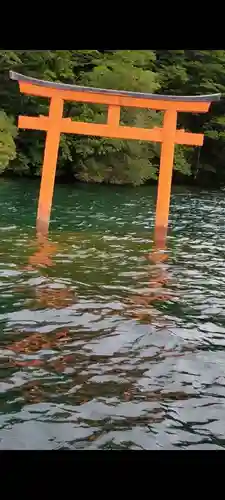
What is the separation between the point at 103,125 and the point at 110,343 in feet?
26.3

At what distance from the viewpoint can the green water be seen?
4719 mm

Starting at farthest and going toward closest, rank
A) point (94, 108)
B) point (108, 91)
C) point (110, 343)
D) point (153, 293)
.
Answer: point (94, 108), point (108, 91), point (153, 293), point (110, 343)

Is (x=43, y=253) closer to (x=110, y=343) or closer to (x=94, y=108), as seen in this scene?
(x=110, y=343)

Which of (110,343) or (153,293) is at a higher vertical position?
(153,293)

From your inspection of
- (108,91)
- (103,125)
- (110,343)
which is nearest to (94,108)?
(103,125)

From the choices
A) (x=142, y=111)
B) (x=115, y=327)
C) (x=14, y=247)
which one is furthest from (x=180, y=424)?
(x=142, y=111)

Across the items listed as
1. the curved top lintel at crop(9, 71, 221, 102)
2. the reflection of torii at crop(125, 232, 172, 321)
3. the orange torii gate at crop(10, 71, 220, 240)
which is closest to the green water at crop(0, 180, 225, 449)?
the reflection of torii at crop(125, 232, 172, 321)

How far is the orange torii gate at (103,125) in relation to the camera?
13.5m

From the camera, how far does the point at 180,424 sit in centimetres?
483

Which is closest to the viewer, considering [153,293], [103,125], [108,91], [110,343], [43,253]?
[110,343]

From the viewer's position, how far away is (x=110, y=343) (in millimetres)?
6562

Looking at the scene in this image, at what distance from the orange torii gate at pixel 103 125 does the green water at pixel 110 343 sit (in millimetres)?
1370

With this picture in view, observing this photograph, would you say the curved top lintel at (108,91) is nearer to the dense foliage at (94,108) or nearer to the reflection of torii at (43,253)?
the reflection of torii at (43,253)

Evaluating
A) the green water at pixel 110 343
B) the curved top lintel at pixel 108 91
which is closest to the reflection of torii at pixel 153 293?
the green water at pixel 110 343
